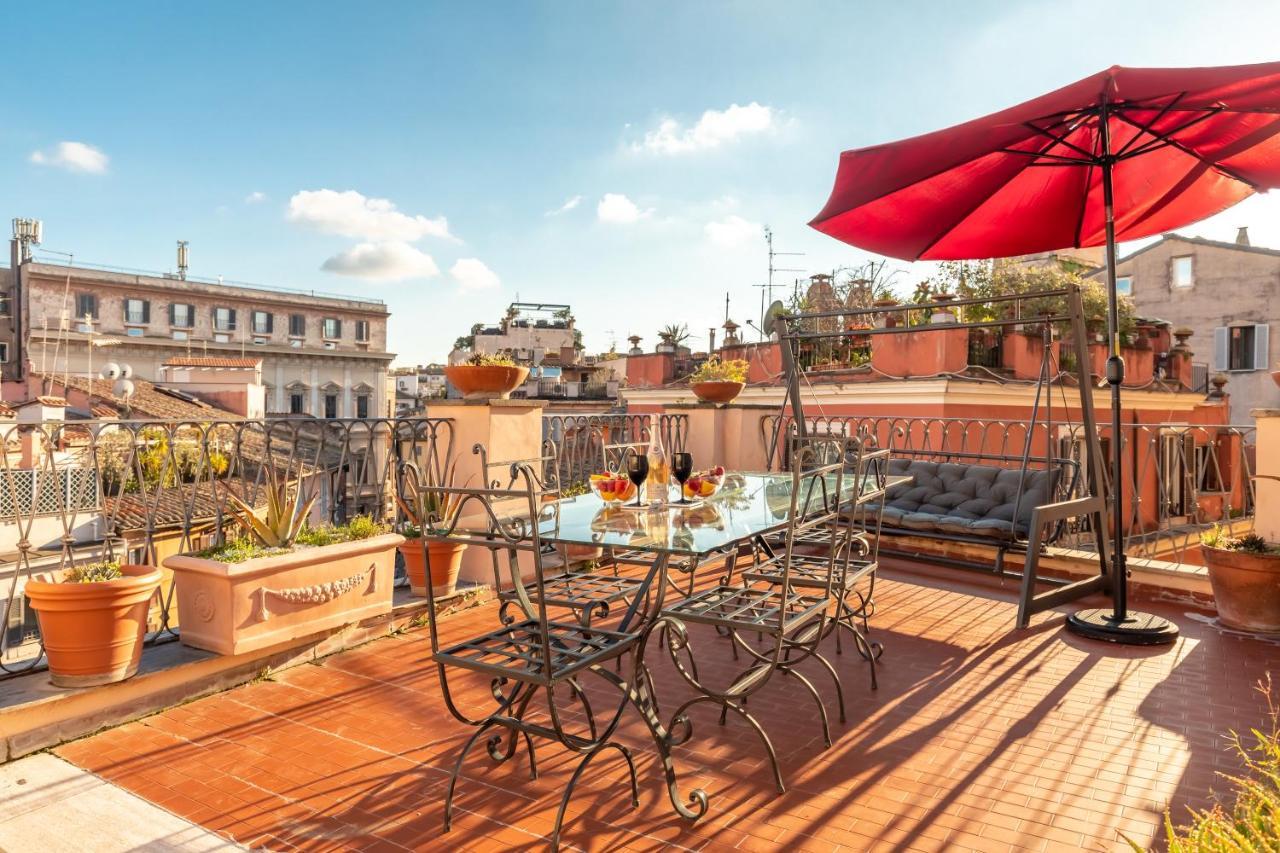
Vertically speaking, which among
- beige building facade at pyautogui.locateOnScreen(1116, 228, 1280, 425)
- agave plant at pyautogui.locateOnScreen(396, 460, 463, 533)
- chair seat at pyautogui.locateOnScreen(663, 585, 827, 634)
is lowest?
chair seat at pyautogui.locateOnScreen(663, 585, 827, 634)

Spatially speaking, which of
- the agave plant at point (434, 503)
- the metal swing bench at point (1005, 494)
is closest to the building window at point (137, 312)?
the agave plant at point (434, 503)

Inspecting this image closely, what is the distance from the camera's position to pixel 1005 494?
4.97 m

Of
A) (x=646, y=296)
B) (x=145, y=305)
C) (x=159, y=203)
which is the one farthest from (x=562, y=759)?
(x=145, y=305)

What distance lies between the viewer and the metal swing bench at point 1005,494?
3.88 metres

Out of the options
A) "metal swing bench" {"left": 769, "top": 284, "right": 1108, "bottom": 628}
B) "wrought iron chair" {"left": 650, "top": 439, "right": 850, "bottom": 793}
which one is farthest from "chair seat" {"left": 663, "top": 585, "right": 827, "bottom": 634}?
"metal swing bench" {"left": 769, "top": 284, "right": 1108, "bottom": 628}

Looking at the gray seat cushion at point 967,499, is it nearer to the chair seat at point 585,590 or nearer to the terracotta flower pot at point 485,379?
the chair seat at point 585,590

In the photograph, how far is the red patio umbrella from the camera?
3045 millimetres

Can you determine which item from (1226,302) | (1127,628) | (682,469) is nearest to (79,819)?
(682,469)

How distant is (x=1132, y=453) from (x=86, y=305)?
141 ft

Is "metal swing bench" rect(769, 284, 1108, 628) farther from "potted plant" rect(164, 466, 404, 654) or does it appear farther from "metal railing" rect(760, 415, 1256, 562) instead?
"potted plant" rect(164, 466, 404, 654)

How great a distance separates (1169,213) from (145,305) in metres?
44.5

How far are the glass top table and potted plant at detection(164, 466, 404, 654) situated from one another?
1024 mm

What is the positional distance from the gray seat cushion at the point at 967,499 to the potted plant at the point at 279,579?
2.89 meters

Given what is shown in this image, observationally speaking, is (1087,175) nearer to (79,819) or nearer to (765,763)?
(765,763)
